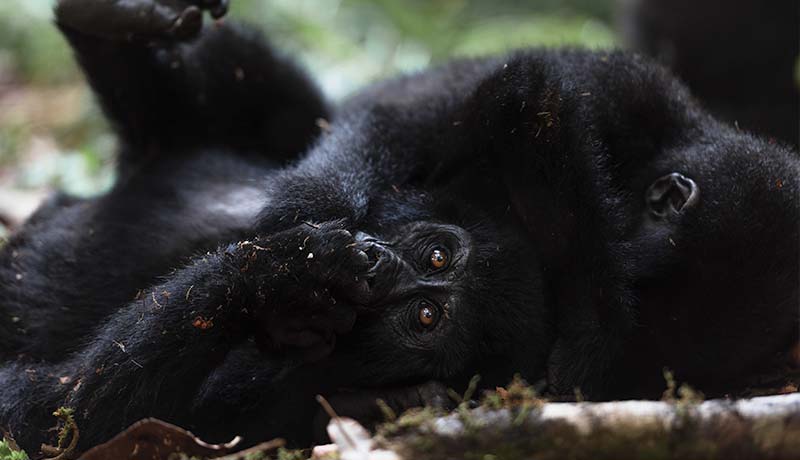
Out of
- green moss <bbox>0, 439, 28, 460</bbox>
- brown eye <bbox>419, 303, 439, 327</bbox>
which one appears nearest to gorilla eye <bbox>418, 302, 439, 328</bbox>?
brown eye <bbox>419, 303, 439, 327</bbox>

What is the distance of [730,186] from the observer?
3.28 meters

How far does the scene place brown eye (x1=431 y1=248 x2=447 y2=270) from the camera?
3178 mm

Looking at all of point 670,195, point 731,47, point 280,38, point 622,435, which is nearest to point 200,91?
point 280,38

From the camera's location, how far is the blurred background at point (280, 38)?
20.3 ft

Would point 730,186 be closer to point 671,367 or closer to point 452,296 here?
point 671,367

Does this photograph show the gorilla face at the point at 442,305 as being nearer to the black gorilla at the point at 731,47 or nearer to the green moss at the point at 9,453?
the green moss at the point at 9,453

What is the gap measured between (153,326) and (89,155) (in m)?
3.54

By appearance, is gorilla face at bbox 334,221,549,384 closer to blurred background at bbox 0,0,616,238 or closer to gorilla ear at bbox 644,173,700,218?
gorilla ear at bbox 644,173,700,218

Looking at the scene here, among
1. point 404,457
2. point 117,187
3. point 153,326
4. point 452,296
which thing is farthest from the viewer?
point 117,187

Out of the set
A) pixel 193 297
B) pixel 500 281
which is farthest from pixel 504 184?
pixel 193 297

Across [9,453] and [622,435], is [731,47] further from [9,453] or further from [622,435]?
[9,453]

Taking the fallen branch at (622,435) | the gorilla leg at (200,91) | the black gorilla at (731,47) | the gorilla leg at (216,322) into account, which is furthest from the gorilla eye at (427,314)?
the black gorilla at (731,47)

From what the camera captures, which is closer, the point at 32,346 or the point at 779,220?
the point at 779,220

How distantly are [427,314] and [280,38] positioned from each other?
3760 millimetres
